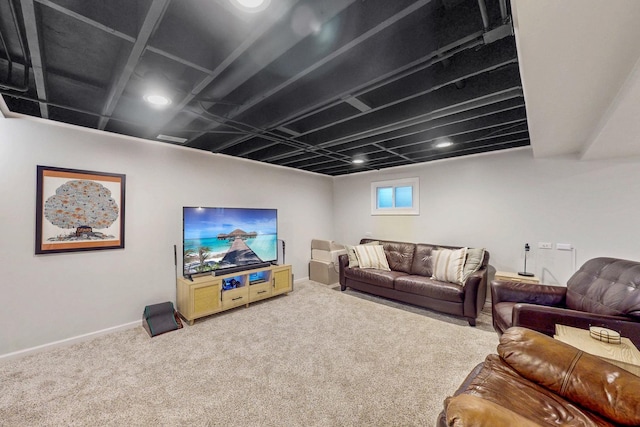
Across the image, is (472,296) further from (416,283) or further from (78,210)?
(78,210)

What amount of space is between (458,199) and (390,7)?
12.2ft

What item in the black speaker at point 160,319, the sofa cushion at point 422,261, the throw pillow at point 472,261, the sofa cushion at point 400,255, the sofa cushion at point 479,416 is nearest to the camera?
the sofa cushion at point 479,416

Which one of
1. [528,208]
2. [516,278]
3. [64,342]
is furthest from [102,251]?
[528,208]

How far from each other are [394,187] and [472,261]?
6.62 feet

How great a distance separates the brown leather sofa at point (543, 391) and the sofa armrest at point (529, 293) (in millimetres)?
1356

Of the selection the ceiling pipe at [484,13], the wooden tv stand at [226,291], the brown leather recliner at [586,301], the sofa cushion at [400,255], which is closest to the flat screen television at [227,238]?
the wooden tv stand at [226,291]

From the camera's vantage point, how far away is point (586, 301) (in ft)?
7.41

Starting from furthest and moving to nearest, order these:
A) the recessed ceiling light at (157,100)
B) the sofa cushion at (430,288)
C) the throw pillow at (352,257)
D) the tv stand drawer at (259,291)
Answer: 1. the throw pillow at (352,257)
2. the tv stand drawer at (259,291)
3. the sofa cushion at (430,288)
4. the recessed ceiling light at (157,100)

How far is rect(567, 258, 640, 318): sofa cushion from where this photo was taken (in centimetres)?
190

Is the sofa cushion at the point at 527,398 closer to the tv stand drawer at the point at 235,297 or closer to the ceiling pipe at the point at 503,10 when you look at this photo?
the ceiling pipe at the point at 503,10

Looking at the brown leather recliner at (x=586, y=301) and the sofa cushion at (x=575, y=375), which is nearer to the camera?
the sofa cushion at (x=575, y=375)

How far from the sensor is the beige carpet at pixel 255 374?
176cm

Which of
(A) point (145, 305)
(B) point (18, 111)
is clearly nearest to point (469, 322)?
(A) point (145, 305)

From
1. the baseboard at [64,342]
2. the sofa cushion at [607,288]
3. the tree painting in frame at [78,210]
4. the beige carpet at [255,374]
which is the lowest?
the beige carpet at [255,374]
